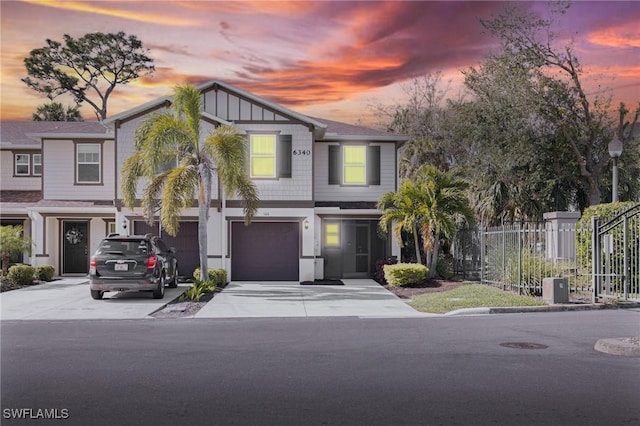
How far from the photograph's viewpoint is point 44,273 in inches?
971

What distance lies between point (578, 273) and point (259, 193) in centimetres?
1174

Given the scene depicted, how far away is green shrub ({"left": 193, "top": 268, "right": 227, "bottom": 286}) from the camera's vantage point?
22766mm

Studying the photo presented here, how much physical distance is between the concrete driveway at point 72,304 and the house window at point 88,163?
18.7 feet

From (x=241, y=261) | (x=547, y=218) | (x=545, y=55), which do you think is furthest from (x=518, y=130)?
(x=241, y=261)

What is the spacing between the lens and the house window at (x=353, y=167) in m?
27.5

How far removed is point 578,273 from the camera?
64.7 feet

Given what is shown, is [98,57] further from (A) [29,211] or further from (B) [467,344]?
(B) [467,344]

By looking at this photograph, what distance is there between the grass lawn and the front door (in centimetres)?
1487

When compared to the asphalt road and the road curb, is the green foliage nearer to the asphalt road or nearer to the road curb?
the asphalt road

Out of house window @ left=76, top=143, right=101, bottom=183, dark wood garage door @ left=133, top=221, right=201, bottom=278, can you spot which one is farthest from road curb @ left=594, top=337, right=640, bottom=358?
house window @ left=76, top=143, right=101, bottom=183

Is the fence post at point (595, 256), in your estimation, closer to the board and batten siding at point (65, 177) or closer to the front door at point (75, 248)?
the board and batten siding at point (65, 177)

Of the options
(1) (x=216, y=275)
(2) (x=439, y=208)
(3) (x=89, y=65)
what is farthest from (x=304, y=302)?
(3) (x=89, y=65)

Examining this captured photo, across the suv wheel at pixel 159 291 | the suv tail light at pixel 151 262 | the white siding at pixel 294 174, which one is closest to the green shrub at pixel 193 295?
the suv wheel at pixel 159 291

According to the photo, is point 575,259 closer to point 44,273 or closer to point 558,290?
point 558,290
